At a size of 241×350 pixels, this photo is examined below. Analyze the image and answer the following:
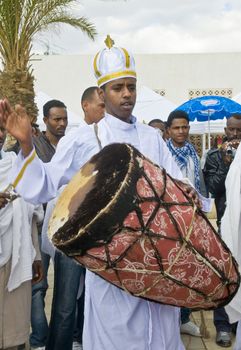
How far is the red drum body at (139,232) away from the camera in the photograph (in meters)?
2.08

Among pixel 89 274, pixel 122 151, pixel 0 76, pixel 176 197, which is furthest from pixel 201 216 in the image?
pixel 0 76

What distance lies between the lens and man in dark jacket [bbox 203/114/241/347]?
4320 millimetres

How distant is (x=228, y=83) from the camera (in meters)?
20.3

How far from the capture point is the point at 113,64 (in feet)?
9.14

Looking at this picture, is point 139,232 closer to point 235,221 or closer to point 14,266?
point 235,221

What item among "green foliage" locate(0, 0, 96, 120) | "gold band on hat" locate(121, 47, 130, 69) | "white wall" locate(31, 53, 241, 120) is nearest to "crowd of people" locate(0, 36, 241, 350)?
"gold band on hat" locate(121, 47, 130, 69)

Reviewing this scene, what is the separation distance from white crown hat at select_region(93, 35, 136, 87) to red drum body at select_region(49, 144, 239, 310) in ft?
2.10

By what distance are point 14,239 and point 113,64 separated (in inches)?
53.3

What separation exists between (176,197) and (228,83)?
18727 millimetres

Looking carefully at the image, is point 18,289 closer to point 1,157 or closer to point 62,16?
point 1,157

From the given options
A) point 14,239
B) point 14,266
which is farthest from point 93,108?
point 14,266

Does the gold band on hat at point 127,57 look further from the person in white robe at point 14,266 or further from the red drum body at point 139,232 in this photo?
the person in white robe at point 14,266

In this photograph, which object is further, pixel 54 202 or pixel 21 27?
pixel 21 27

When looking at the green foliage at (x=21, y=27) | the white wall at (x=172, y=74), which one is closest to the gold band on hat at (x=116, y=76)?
the green foliage at (x=21, y=27)
